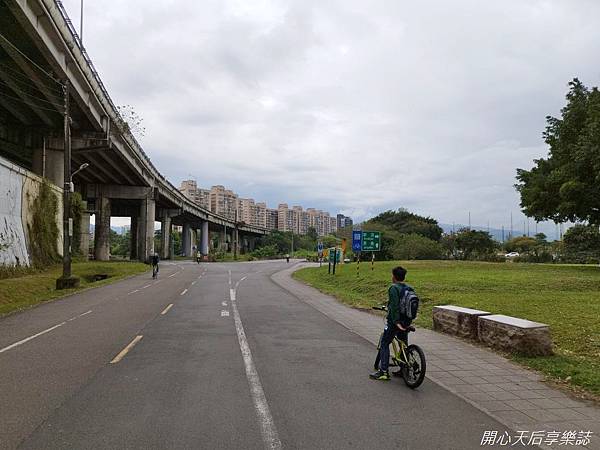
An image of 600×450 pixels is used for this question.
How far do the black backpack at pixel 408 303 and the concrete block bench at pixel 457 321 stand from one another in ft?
14.4

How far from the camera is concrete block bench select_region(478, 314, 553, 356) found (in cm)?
888

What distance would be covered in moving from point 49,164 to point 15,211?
1265cm

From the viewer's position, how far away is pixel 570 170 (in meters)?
33.7

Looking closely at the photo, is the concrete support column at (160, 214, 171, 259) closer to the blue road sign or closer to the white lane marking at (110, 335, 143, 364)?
the blue road sign

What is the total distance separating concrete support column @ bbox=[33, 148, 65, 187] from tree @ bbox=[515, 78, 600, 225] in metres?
37.2

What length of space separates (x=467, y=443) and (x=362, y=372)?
9.74 feet

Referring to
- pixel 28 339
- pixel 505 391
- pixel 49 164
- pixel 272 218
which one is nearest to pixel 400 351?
pixel 505 391

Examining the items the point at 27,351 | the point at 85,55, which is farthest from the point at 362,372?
the point at 85,55

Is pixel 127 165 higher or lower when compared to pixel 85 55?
lower

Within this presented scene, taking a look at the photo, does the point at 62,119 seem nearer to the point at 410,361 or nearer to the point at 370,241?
the point at 370,241

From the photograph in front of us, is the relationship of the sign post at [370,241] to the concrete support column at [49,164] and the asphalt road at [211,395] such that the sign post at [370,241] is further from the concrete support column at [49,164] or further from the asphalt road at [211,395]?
the concrete support column at [49,164]

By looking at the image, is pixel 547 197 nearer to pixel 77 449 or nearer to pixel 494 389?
pixel 494 389

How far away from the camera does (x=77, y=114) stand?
121 ft

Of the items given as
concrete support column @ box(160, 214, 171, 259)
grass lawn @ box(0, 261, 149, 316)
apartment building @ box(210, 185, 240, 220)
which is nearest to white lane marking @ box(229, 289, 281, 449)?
grass lawn @ box(0, 261, 149, 316)
